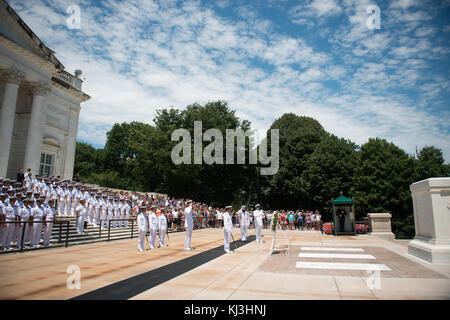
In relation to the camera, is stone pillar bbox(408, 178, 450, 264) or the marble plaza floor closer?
the marble plaza floor

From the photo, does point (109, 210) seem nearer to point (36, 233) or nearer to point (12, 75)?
point (36, 233)

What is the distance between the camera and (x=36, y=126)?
22.0 metres

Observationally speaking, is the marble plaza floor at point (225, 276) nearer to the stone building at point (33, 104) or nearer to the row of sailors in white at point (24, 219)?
the row of sailors in white at point (24, 219)

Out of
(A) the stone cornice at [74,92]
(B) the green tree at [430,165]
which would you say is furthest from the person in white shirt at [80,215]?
(B) the green tree at [430,165]

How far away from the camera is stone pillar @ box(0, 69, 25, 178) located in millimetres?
19031

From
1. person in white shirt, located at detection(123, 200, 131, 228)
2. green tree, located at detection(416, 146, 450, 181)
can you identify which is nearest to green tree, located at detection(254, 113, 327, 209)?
green tree, located at detection(416, 146, 450, 181)

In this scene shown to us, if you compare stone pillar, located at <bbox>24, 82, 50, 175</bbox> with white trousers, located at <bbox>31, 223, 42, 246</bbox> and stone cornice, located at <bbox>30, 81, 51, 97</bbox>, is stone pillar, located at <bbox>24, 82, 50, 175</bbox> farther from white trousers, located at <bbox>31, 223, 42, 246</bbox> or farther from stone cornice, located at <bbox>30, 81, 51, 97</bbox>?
white trousers, located at <bbox>31, 223, 42, 246</bbox>

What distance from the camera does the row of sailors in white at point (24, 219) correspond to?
37.8 feet

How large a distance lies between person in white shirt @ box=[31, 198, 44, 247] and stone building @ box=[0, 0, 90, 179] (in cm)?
850

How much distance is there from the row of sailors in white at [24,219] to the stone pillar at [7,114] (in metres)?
8.28
